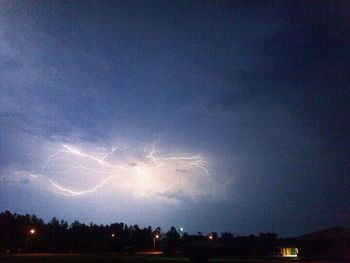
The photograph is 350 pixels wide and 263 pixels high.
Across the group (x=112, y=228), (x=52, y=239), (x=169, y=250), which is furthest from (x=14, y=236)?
(x=112, y=228)

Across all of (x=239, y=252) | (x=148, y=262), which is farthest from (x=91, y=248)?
(x=148, y=262)

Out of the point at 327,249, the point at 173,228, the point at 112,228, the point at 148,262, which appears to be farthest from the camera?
the point at 112,228

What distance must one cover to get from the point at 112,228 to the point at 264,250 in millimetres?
99944

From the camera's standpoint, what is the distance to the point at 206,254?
2099 inches

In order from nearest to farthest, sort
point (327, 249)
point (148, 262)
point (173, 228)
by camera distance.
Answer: point (148, 262) < point (327, 249) < point (173, 228)

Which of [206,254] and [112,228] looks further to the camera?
[112,228]

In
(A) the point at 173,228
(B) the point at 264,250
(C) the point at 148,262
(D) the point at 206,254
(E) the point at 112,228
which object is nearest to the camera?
(C) the point at 148,262

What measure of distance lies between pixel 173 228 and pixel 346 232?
82.5 meters

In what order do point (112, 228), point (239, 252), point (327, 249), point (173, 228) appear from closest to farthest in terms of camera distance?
1. point (327, 249)
2. point (239, 252)
3. point (173, 228)
4. point (112, 228)

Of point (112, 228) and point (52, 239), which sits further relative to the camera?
point (112, 228)

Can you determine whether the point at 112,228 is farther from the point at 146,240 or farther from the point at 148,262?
the point at 148,262

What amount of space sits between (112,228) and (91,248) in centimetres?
8778

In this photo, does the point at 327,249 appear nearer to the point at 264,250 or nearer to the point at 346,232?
the point at 346,232

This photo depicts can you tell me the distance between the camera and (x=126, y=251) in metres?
90.3
